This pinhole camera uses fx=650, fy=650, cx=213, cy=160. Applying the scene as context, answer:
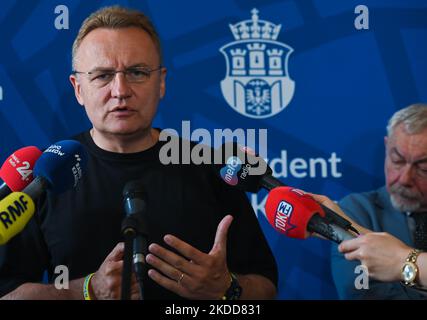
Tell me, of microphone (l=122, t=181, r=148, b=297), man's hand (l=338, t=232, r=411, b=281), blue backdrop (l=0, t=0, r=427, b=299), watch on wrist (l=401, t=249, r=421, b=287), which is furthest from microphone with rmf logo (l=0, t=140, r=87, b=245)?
blue backdrop (l=0, t=0, r=427, b=299)

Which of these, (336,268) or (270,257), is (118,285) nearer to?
(270,257)

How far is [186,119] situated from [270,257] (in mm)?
763

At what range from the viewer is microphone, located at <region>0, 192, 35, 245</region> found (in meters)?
1.30

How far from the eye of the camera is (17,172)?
1512 millimetres

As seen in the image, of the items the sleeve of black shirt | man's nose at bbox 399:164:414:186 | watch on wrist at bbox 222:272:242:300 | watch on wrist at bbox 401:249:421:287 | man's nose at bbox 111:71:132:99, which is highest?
man's nose at bbox 111:71:132:99

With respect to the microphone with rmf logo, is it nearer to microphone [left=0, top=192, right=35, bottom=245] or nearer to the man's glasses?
microphone [left=0, top=192, right=35, bottom=245]

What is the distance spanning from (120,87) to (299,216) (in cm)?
75

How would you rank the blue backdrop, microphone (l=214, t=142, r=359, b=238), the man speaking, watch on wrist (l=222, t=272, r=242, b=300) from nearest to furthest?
1. microphone (l=214, t=142, r=359, b=238)
2. watch on wrist (l=222, t=272, r=242, b=300)
3. the man speaking
4. the blue backdrop

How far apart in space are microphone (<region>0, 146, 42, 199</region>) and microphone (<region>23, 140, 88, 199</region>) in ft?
0.14

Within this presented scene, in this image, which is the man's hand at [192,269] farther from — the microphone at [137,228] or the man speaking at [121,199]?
the microphone at [137,228]

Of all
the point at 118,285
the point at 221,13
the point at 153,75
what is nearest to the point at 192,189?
the point at 153,75

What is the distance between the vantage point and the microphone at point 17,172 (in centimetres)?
147

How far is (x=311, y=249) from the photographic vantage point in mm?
2627

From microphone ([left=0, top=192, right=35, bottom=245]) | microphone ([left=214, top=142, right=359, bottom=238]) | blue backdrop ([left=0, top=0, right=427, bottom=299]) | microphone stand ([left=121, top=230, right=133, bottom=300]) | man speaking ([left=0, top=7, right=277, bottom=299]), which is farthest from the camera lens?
blue backdrop ([left=0, top=0, right=427, bottom=299])
